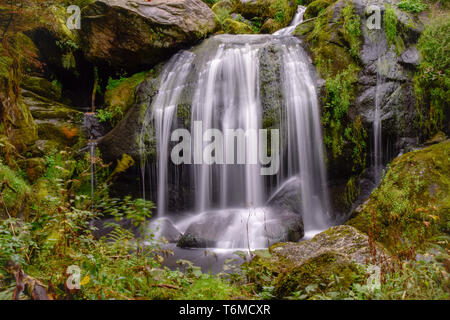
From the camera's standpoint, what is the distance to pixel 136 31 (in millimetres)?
7441

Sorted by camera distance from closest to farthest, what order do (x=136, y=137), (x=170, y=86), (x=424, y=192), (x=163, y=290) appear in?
(x=163, y=290) < (x=424, y=192) < (x=136, y=137) < (x=170, y=86)

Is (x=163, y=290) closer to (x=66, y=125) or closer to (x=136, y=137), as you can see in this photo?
(x=136, y=137)

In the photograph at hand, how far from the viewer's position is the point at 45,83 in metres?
7.74

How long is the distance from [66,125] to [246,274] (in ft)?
20.6

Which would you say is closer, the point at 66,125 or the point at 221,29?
the point at 66,125

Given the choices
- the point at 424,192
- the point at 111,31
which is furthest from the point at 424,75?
the point at 111,31

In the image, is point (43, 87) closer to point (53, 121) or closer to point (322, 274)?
point (53, 121)

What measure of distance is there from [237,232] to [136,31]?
5.84 m

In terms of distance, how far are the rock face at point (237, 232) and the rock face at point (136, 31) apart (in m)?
5.05

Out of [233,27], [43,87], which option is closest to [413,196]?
[233,27]

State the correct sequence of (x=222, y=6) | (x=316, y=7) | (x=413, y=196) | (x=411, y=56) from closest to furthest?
(x=413, y=196) < (x=411, y=56) < (x=316, y=7) < (x=222, y=6)

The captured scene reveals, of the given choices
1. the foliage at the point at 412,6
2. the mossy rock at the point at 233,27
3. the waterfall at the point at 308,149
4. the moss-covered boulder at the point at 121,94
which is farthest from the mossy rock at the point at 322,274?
the mossy rock at the point at 233,27

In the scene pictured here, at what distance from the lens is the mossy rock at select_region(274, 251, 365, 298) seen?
2072mm

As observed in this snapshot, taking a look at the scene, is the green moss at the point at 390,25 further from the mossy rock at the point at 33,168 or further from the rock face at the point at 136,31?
the mossy rock at the point at 33,168
